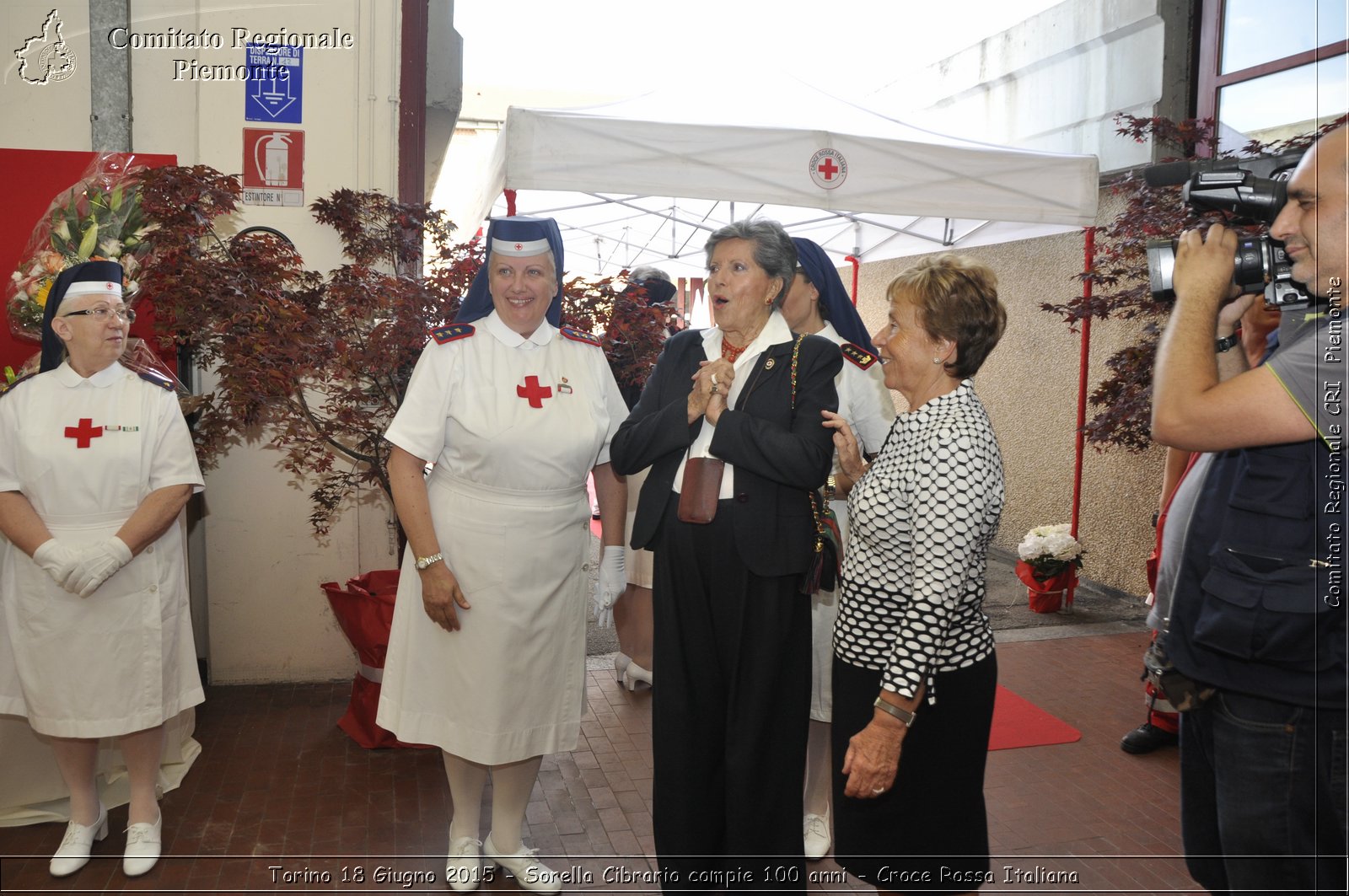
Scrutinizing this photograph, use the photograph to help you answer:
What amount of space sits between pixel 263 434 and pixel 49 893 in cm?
218

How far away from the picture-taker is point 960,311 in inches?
85.0

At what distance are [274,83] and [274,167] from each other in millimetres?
374

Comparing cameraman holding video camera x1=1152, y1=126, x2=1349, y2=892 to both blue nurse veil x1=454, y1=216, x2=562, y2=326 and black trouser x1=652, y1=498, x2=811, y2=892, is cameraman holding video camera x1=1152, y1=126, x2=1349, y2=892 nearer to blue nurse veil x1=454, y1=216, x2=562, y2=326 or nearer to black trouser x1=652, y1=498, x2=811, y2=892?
black trouser x1=652, y1=498, x2=811, y2=892

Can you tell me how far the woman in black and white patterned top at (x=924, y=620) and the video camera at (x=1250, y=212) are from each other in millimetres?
373

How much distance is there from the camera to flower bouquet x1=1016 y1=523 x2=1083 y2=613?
20.2ft

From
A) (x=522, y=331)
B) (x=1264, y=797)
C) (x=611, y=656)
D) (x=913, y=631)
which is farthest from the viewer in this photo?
(x=611, y=656)

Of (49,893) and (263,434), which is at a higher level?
(263,434)

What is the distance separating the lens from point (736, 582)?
8.19 ft

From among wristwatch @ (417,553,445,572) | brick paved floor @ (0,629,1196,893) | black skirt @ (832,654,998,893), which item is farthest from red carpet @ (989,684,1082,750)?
wristwatch @ (417,553,445,572)

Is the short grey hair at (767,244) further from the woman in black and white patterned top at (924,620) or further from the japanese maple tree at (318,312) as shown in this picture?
the japanese maple tree at (318,312)

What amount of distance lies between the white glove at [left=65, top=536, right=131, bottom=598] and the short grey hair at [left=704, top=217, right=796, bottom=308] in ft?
6.45

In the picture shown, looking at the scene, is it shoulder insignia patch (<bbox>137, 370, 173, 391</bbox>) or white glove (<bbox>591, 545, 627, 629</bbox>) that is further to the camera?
shoulder insignia patch (<bbox>137, 370, 173, 391</bbox>)

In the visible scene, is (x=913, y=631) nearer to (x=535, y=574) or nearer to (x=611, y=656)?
(x=535, y=574)

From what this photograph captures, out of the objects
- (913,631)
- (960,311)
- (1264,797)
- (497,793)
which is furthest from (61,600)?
(1264,797)
